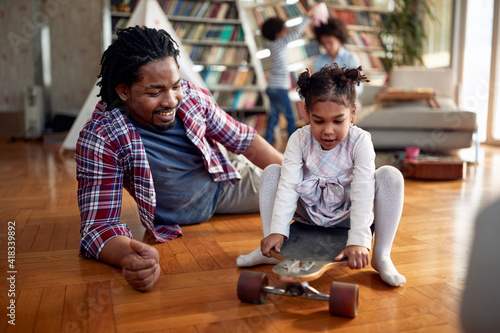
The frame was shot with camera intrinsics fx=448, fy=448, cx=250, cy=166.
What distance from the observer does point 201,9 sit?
4.86 metres

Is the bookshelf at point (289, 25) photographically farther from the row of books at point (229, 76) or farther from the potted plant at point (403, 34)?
the potted plant at point (403, 34)

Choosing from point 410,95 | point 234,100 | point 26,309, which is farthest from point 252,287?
point 234,100

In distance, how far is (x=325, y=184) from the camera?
3.70 ft

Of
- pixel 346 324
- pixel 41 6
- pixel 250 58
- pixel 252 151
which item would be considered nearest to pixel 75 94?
pixel 41 6

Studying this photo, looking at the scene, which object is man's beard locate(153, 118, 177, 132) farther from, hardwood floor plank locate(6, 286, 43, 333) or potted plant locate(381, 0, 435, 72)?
potted plant locate(381, 0, 435, 72)

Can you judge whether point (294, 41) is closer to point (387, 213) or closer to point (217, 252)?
point (217, 252)

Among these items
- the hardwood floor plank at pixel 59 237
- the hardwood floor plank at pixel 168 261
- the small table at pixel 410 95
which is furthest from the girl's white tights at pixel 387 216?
the small table at pixel 410 95

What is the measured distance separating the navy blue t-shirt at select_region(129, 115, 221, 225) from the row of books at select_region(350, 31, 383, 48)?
4027 millimetres

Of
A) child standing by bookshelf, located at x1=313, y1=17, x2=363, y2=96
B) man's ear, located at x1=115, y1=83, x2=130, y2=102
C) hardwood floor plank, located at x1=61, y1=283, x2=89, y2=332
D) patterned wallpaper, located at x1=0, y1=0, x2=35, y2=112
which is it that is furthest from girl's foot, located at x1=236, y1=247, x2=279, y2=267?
patterned wallpaper, located at x1=0, y1=0, x2=35, y2=112

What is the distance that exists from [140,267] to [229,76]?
4.16m

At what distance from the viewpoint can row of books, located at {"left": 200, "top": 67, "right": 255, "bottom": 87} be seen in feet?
16.1

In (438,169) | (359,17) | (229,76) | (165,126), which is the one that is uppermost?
(359,17)

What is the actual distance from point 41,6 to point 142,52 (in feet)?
16.5

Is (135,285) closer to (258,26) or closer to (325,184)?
(325,184)
